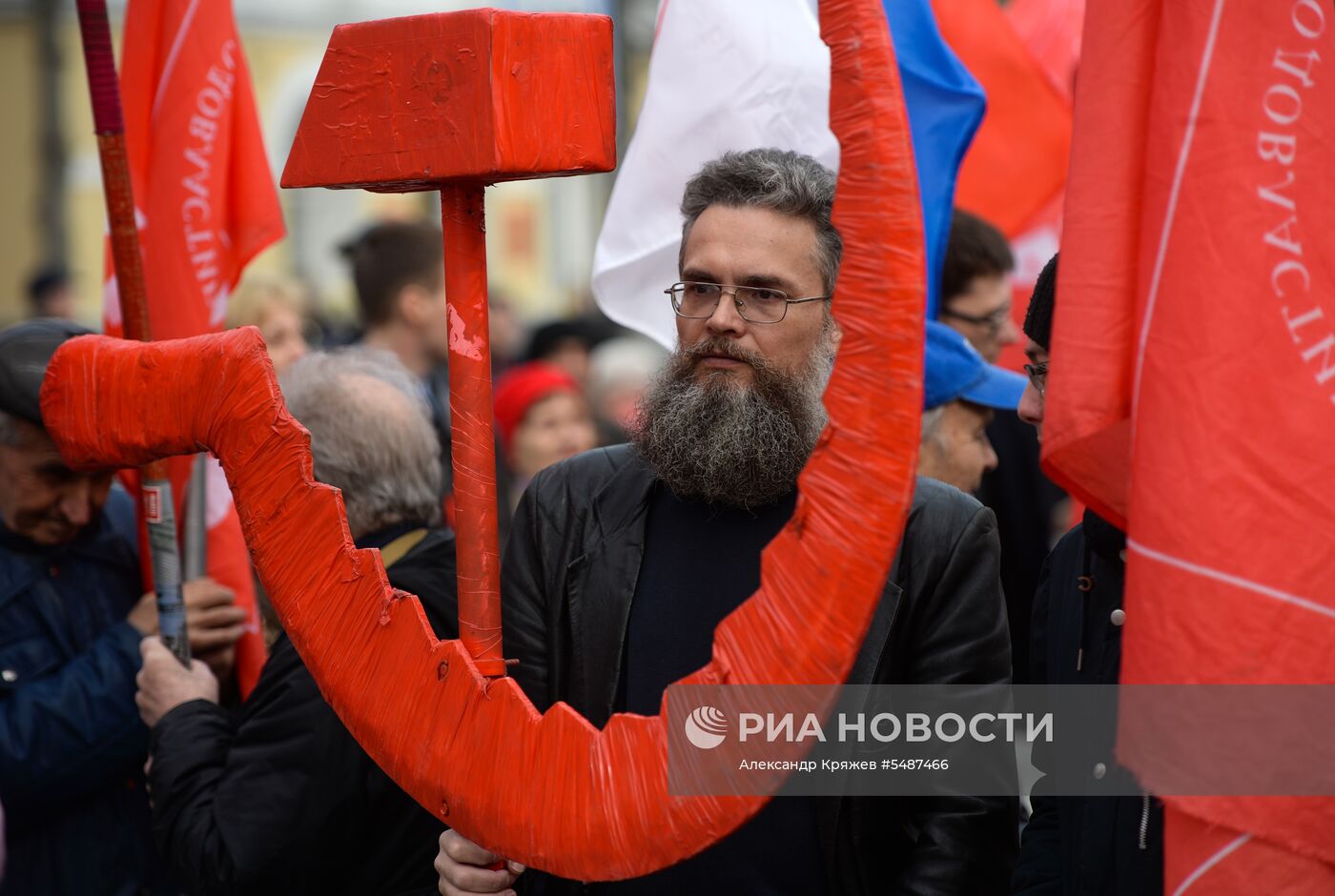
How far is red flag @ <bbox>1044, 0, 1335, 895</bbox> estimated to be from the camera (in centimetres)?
161

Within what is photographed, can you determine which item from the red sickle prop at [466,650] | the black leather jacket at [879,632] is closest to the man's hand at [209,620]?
the red sickle prop at [466,650]

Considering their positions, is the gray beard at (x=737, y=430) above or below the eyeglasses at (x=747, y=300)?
below

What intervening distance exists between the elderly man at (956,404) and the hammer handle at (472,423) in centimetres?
153

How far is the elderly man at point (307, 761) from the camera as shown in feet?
7.91

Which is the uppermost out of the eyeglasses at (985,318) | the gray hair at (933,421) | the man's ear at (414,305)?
the eyeglasses at (985,318)

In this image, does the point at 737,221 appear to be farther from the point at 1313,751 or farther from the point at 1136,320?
the point at 1313,751

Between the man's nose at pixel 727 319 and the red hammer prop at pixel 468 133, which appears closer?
the red hammer prop at pixel 468 133

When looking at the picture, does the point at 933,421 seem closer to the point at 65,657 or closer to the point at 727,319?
the point at 727,319

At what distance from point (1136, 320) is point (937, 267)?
5.20ft

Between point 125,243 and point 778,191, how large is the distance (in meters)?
1.14

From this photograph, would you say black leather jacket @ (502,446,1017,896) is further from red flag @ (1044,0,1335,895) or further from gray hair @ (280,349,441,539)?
red flag @ (1044,0,1335,895)

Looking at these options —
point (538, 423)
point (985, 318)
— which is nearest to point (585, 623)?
point (985, 318)

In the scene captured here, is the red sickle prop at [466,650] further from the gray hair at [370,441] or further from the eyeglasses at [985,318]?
the eyeglasses at [985,318]

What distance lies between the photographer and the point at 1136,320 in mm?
1709
